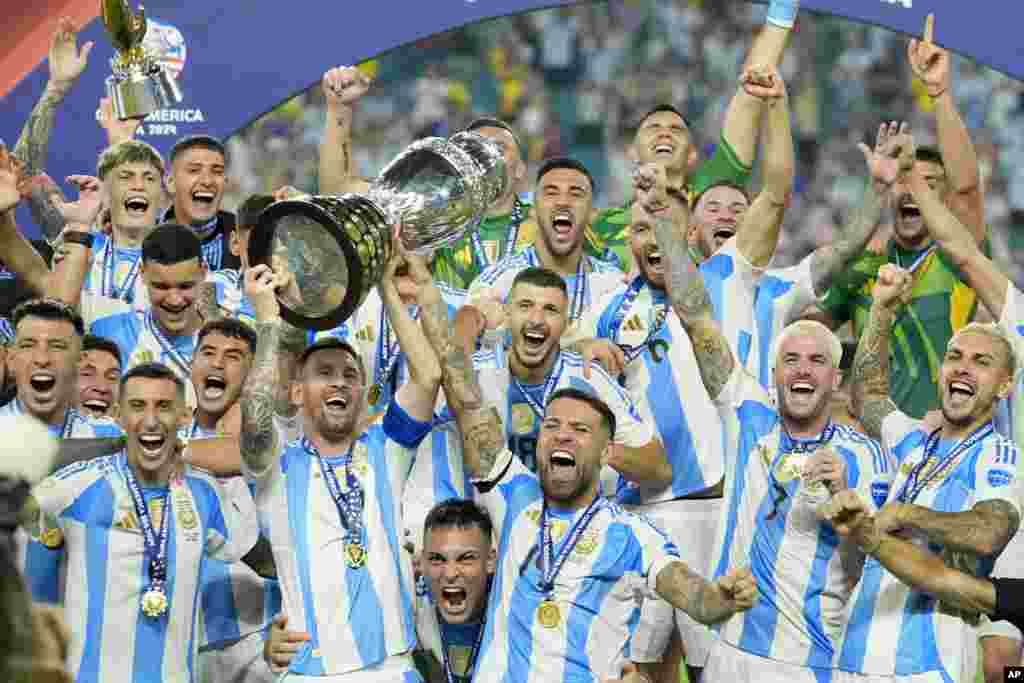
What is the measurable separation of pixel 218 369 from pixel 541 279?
0.98 metres

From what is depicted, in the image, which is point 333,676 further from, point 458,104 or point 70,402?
point 458,104

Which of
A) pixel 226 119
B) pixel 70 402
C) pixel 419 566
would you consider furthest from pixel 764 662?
pixel 226 119

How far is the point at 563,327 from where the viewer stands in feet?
18.1

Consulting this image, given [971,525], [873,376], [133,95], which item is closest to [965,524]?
[971,525]

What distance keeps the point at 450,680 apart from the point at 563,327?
106 cm

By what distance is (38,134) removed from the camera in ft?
22.4

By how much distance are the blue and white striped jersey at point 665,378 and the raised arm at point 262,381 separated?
4.08ft

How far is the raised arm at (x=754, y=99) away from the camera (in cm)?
611

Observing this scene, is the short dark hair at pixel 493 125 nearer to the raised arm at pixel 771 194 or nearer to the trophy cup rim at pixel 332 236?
the raised arm at pixel 771 194

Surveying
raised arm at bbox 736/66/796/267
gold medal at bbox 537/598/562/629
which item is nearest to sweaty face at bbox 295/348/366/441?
gold medal at bbox 537/598/562/629

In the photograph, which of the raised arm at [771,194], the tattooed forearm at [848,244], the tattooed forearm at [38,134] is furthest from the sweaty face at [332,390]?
the tattooed forearm at [38,134]

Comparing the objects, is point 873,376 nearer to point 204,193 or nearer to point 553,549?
point 553,549

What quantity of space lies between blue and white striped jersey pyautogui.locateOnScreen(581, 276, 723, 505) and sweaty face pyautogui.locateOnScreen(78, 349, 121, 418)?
1434 mm

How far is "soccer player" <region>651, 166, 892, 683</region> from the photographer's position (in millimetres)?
5031
